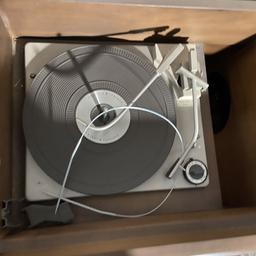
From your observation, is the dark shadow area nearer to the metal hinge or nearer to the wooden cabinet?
the wooden cabinet

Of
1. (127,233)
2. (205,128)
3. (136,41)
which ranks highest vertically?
(136,41)

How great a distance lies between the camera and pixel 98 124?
0.78 metres

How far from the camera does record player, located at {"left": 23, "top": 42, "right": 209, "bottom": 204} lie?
75cm

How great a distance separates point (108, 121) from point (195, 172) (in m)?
0.21

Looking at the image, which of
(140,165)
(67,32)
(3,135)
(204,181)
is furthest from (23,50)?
(204,181)

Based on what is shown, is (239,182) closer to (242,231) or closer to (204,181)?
(204,181)

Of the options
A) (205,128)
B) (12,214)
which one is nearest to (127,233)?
(12,214)

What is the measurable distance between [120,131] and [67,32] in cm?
24

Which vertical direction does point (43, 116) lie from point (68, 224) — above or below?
above

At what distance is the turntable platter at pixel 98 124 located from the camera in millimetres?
746

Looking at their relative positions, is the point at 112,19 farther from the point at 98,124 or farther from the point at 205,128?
the point at 205,128

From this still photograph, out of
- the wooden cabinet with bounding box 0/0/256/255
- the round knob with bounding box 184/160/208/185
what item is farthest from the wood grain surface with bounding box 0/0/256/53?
the round knob with bounding box 184/160/208/185

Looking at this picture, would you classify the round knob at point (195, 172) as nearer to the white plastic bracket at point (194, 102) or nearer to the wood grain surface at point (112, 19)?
the white plastic bracket at point (194, 102)

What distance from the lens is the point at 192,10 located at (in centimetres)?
73
